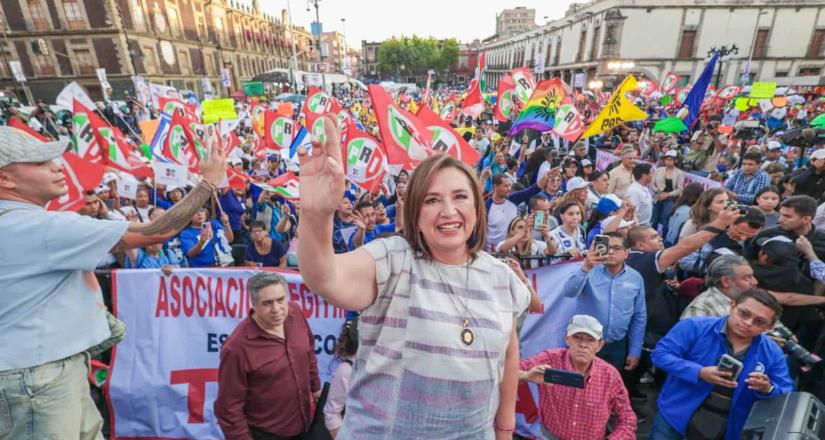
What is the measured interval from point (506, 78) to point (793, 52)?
50162mm

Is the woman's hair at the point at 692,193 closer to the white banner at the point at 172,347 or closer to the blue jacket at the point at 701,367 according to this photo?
the blue jacket at the point at 701,367

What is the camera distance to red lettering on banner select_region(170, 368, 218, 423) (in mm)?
3490

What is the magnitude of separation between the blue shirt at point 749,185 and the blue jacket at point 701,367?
4690mm

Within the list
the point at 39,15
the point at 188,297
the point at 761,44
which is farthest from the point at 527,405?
the point at 761,44

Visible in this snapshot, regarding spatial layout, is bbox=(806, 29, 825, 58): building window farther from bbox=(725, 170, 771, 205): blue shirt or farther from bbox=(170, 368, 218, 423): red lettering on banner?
bbox=(170, 368, 218, 423): red lettering on banner

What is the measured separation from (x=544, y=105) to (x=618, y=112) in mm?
1414

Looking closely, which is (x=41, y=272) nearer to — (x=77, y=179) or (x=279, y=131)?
(x=77, y=179)

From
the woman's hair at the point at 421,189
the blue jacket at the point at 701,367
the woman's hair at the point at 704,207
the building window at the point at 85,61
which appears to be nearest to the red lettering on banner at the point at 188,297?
the woman's hair at the point at 421,189

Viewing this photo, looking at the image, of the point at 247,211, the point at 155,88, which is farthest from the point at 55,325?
the point at 155,88

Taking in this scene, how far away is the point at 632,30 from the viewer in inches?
1570

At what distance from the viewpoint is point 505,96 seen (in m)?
9.30

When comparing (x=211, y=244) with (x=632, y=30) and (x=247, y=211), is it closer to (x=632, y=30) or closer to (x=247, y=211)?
(x=247, y=211)

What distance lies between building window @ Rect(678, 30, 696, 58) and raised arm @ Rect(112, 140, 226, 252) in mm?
50740

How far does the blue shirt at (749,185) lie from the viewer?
6090 mm
